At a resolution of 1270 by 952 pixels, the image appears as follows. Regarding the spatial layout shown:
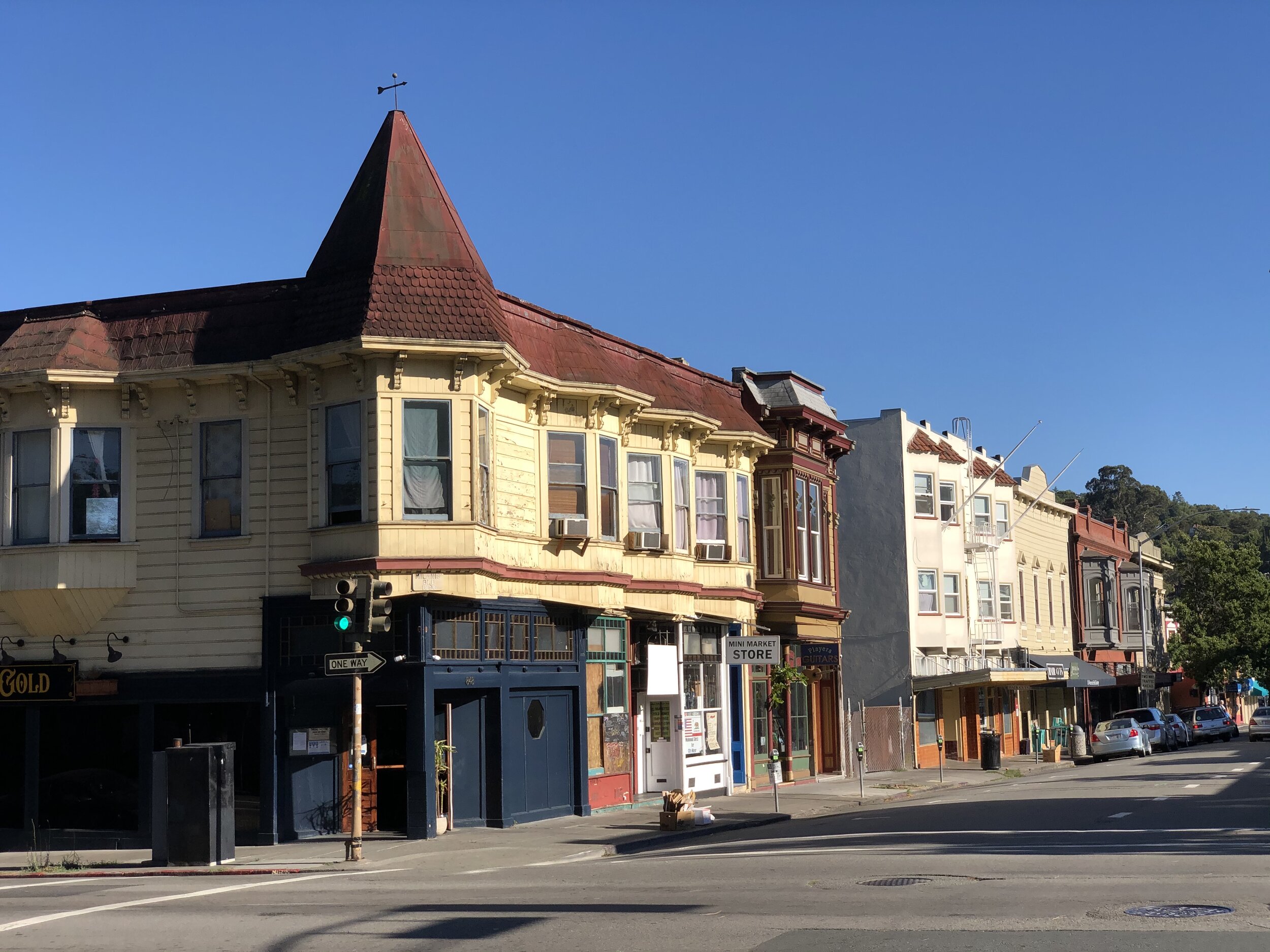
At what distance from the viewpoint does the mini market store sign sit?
80.3 feet

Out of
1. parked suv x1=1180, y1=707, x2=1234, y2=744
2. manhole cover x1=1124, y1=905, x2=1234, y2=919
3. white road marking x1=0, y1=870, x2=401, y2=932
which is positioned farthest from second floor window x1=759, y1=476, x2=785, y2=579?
parked suv x1=1180, y1=707, x2=1234, y2=744

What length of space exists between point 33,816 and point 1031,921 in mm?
18931

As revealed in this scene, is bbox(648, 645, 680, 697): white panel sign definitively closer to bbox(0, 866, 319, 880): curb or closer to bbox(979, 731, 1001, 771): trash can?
bbox(0, 866, 319, 880): curb

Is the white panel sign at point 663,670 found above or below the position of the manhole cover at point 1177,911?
above

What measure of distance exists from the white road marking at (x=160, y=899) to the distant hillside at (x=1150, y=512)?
13877 centimetres

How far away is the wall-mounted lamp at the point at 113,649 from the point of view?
24375 mm

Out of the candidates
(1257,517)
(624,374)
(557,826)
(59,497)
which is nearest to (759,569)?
(624,374)

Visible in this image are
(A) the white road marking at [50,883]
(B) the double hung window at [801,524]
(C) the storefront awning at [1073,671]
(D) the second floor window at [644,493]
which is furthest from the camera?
(C) the storefront awning at [1073,671]

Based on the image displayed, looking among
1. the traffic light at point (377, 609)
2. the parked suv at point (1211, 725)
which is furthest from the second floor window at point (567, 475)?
the parked suv at point (1211, 725)

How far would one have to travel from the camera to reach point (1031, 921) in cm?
1169

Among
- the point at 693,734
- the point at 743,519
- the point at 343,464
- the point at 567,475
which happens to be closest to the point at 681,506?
the point at 743,519

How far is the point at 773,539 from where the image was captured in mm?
35344

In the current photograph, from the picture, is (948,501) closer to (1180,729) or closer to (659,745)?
(1180,729)

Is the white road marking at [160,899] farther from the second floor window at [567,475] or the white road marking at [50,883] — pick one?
the second floor window at [567,475]
